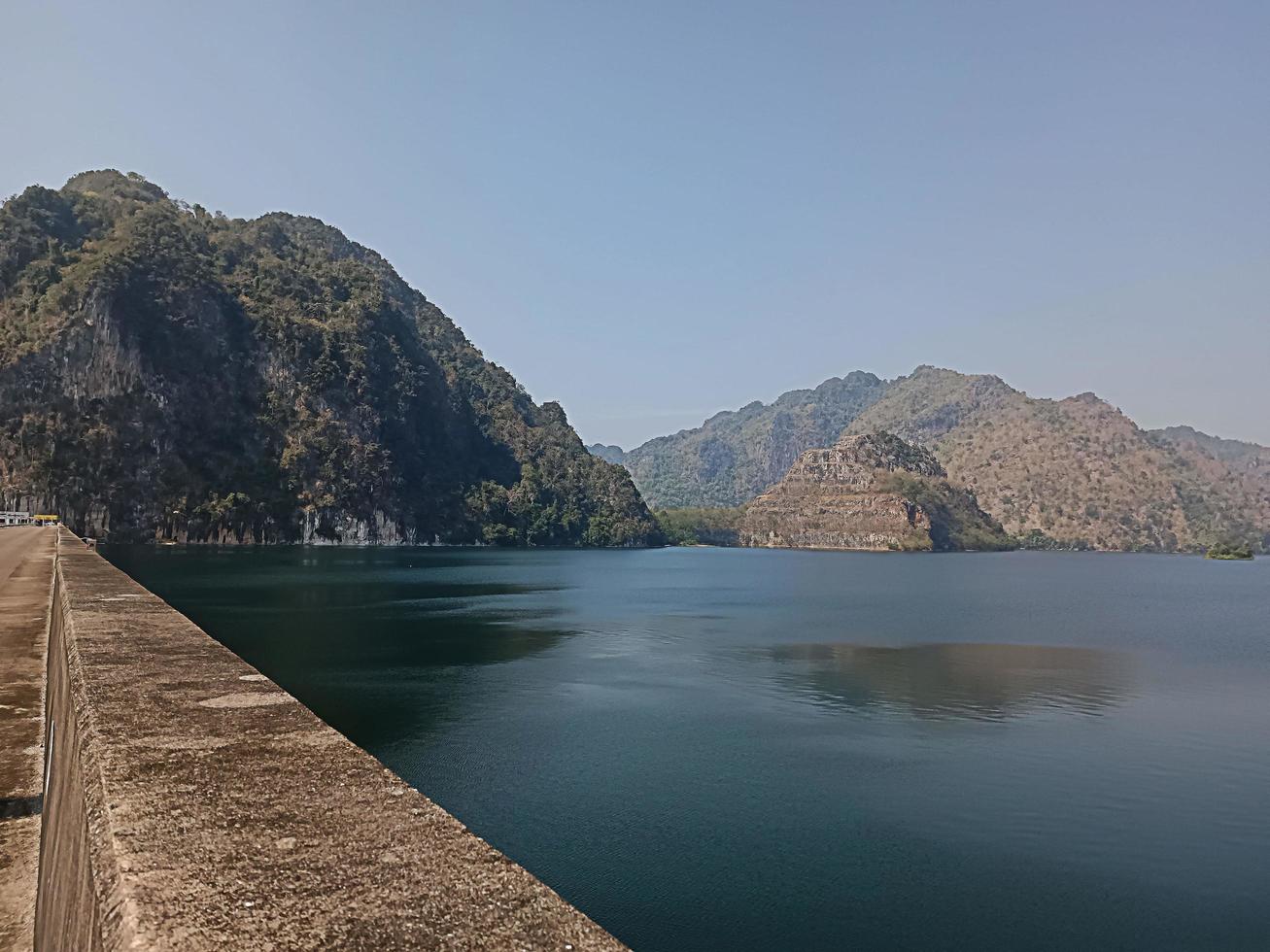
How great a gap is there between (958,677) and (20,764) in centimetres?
3775

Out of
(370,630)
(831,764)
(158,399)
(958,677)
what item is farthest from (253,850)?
(158,399)

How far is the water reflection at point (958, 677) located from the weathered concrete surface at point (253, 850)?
96.8 ft

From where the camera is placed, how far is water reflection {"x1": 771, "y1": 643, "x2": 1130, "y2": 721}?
32.9 meters

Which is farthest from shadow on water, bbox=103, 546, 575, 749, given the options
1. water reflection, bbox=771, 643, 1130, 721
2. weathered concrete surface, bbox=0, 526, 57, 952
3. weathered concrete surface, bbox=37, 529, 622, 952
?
weathered concrete surface, bbox=37, 529, 622, 952

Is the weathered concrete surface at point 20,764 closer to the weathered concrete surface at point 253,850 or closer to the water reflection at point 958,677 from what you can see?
the weathered concrete surface at point 253,850

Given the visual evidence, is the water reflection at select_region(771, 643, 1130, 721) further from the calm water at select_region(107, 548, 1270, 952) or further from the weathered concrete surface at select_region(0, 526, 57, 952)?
the weathered concrete surface at select_region(0, 526, 57, 952)

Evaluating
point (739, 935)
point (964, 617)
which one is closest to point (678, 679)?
point (739, 935)

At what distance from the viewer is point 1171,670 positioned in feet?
140

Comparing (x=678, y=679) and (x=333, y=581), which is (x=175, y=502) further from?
(x=678, y=679)

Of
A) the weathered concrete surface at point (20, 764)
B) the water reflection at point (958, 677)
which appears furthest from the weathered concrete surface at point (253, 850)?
the water reflection at point (958, 677)

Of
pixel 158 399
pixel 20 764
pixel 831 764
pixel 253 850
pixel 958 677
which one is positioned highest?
pixel 158 399

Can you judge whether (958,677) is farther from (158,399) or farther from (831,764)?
(158,399)

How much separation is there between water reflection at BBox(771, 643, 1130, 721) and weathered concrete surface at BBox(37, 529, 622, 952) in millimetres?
29515

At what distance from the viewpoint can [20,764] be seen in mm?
7578
